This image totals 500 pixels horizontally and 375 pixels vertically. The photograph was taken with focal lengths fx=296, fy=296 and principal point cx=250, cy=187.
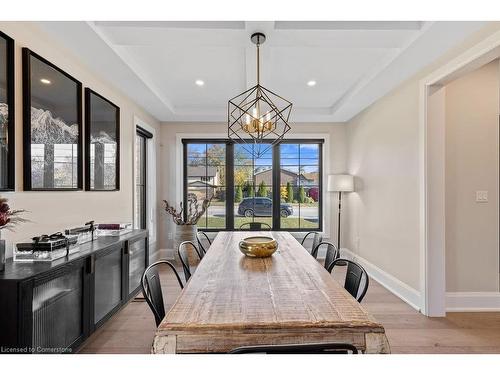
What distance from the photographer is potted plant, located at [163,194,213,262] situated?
15.6 ft

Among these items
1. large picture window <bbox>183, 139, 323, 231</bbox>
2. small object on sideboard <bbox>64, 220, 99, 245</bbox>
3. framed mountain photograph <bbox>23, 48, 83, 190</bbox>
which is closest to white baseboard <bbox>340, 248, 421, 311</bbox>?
large picture window <bbox>183, 139, 323, 231</bbox>

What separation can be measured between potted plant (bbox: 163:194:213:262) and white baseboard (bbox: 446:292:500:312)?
3.20 metres

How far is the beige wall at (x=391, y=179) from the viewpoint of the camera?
3.12 m

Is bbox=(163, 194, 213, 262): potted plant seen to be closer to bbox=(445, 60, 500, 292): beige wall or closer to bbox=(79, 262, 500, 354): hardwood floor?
bbox=(79, 262, 500, 354): hardwood floor

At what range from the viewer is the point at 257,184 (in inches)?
214

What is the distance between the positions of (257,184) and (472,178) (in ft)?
10.6

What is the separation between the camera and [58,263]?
1836mm

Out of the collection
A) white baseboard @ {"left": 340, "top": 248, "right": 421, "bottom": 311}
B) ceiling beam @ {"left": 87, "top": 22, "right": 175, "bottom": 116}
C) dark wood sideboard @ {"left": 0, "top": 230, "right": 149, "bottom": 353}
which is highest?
ceiling beam @ {"left": 87, "top": 22, "right": 175, "bottom": 116}

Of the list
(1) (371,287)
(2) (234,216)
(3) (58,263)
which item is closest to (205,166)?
(2) (234,216)

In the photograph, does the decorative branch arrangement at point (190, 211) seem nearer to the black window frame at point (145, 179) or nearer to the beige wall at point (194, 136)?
the beige wall at point (194, 136)

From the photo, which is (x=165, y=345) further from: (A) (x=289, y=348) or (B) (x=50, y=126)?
→ (B) (x=50, y=126)

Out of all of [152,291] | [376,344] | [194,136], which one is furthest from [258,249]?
[194,136]
